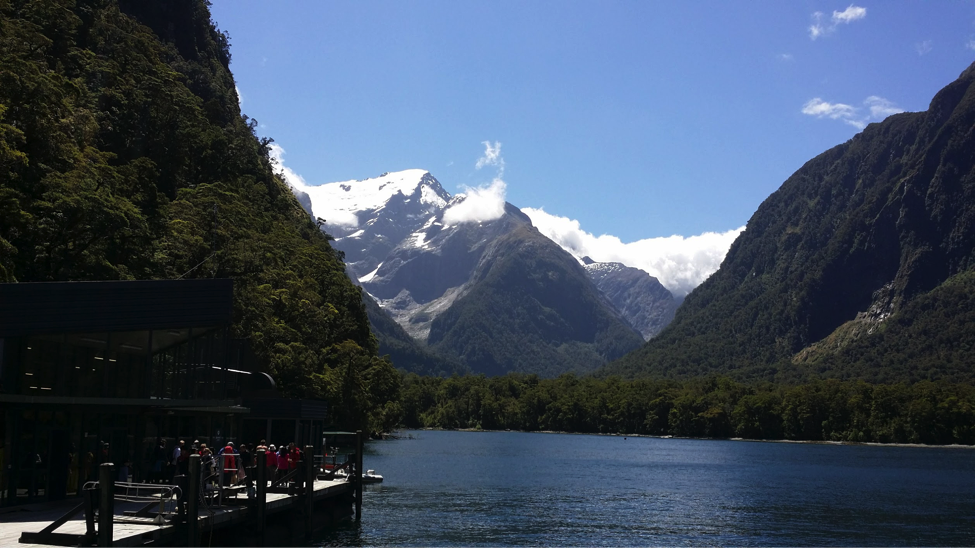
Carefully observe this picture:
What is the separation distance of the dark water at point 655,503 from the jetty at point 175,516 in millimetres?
3878

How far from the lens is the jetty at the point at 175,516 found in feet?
81.0

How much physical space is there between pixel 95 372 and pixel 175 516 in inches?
324

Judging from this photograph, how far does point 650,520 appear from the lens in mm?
57031

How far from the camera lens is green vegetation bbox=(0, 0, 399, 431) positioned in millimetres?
48250

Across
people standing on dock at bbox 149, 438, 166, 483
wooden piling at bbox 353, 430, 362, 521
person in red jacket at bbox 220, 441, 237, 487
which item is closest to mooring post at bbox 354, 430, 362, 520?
wooden piling at bbox 353, 430, 362, 521

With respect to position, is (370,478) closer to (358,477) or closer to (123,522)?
(358,477)

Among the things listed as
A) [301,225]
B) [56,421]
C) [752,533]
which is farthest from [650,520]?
[301,225]

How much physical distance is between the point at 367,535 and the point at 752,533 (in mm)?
22812

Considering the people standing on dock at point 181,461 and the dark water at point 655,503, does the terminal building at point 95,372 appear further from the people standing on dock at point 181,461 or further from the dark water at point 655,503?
the dark water at point 655,503

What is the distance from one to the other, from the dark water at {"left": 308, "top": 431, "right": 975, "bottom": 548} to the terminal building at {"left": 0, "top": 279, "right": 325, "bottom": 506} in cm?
1068

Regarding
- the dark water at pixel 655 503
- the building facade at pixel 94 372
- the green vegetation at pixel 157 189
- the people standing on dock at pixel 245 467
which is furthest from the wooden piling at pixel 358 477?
the green vegetation at pixel 157 189

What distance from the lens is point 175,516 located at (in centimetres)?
2814

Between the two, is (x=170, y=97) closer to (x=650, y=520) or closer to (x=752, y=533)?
(x=650, y=520)

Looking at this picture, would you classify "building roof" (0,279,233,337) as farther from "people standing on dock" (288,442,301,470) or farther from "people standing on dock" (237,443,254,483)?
"people standing on dock" (288,442,301,470)
